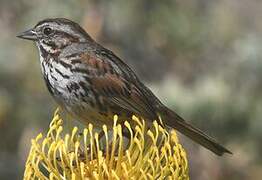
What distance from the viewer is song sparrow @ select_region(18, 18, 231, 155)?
24.7 feet

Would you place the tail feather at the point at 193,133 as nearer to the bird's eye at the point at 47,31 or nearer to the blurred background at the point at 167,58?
the bird's eye at the point at 47,31

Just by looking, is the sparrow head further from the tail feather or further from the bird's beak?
the tail feather

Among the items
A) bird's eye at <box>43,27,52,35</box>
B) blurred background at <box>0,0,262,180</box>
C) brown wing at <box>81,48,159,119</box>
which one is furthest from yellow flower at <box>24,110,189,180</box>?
blurred background at <box>0,0,262,180</box>

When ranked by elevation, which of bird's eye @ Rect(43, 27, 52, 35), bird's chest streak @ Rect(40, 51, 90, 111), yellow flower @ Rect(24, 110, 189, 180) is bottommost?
yellow flower @ Rect(24, 110, 189, 180)

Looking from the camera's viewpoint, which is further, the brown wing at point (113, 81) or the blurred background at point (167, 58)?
the blurred background at point (167, 58)

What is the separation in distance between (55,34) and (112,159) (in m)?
1.75

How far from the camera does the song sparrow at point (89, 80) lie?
7.52m

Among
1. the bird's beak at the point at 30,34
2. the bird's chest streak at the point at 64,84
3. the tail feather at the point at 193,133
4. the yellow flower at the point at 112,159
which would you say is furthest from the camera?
the bird's beak at the point at 30,34

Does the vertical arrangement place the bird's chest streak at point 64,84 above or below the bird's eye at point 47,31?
below

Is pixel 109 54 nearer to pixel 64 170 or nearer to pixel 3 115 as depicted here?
pixel 64 170

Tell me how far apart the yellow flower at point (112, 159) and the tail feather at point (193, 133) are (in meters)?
0.87

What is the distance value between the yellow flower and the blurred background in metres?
3.53

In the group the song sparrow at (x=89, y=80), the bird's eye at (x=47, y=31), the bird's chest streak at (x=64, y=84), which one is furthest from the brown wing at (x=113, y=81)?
the bird's eye at (x=47, y=31)

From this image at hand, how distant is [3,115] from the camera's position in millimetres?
11586
